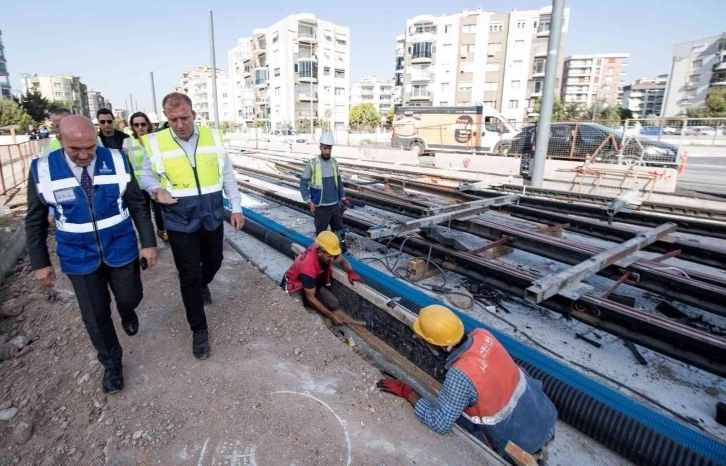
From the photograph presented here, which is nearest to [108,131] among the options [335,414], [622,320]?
[335,414]

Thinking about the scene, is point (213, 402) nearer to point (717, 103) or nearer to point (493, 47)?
point (717, 103)

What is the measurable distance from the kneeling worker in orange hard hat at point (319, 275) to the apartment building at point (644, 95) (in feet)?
420

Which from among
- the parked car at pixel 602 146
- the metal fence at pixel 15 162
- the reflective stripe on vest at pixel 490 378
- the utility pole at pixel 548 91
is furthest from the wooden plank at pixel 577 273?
the metal fence at pixel 15 162

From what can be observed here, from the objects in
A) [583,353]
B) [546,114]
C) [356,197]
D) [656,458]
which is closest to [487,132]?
[546,114]

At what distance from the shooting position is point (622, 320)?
11.8 feet

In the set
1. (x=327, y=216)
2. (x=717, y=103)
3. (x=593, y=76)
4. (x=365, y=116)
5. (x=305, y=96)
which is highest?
(x=593, y=76)

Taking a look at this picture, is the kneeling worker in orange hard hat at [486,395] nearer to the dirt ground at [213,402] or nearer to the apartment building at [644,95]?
the dirt ground at [213,402]

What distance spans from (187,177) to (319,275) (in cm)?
198

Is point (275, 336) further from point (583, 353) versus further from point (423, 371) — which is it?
point (583, 353)

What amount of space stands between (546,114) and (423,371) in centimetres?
976

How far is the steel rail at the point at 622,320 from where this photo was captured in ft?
10.5

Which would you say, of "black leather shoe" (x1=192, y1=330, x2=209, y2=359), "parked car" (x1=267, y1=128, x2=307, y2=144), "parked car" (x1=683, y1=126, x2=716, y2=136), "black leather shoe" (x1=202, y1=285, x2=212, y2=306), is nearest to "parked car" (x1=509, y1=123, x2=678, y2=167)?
"parked car" (x1=683, y1=126, x2=716, y2=136)

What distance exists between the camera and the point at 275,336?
3670mm

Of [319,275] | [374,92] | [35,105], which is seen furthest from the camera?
[374,92]
